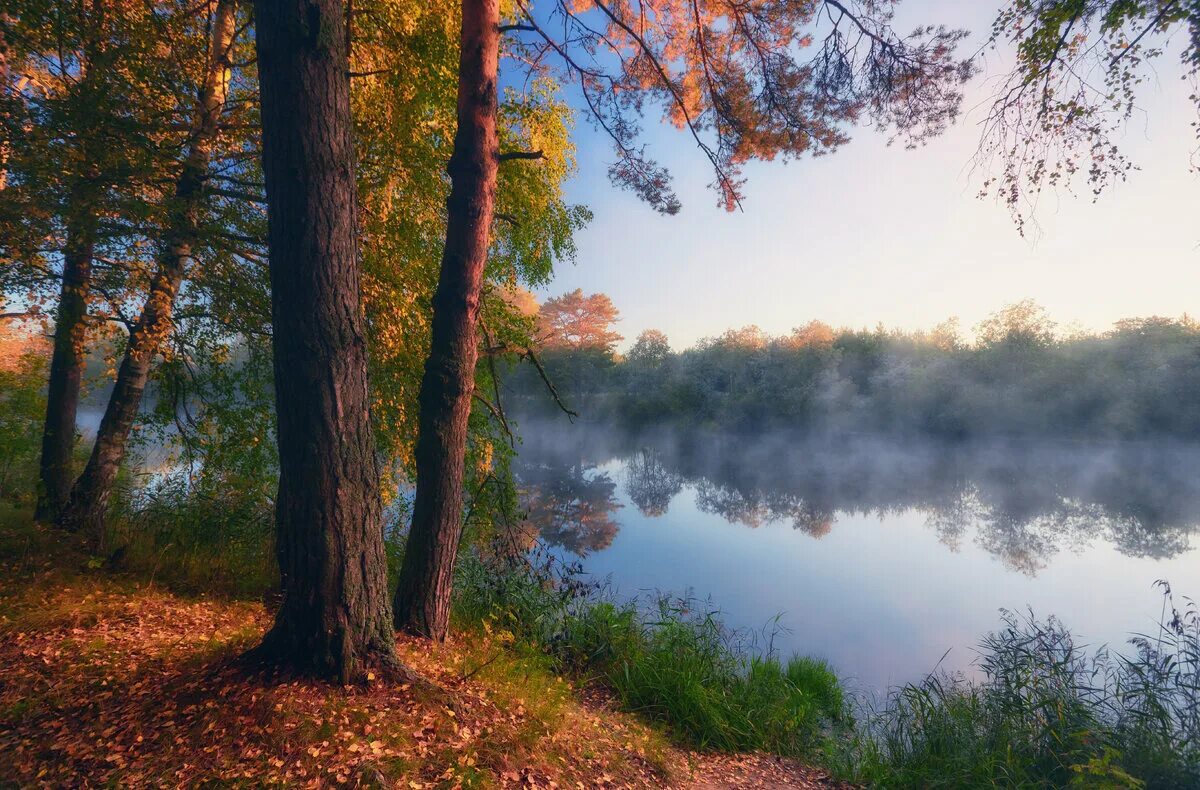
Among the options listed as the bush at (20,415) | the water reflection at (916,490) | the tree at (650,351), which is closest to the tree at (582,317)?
the tree at (650,351)

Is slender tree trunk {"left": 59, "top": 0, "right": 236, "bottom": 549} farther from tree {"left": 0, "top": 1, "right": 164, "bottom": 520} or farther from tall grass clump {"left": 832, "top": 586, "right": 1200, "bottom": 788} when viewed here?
tall grass clump {"left": 832, "top": 586, "right": 1200, "bottom": 788}

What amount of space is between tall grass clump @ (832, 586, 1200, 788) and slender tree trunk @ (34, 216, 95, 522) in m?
7.08

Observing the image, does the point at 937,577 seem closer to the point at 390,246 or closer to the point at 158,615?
the point at 390,246

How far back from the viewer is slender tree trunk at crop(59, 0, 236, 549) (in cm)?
432

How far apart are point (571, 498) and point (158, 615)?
47.2 ft

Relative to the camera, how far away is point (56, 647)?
10.1 ft

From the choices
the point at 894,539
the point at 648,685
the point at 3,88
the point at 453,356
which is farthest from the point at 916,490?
the point at 3,88

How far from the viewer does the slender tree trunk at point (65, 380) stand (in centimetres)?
433

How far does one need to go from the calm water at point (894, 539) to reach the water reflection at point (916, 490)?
0.09 meters

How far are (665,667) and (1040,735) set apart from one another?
9.05 feet

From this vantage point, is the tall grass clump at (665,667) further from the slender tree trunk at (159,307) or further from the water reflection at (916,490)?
the water reflection at (916,490)

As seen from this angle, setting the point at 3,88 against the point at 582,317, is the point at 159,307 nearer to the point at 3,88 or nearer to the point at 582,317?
the point at 3,88

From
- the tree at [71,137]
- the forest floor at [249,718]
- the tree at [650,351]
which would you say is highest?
the tree at [650,351]

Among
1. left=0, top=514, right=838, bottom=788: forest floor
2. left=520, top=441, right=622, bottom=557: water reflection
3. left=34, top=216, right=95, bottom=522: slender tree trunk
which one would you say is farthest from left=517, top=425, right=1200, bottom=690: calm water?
left=34, top=216, right=95, bottom=522: slender tree trunk
